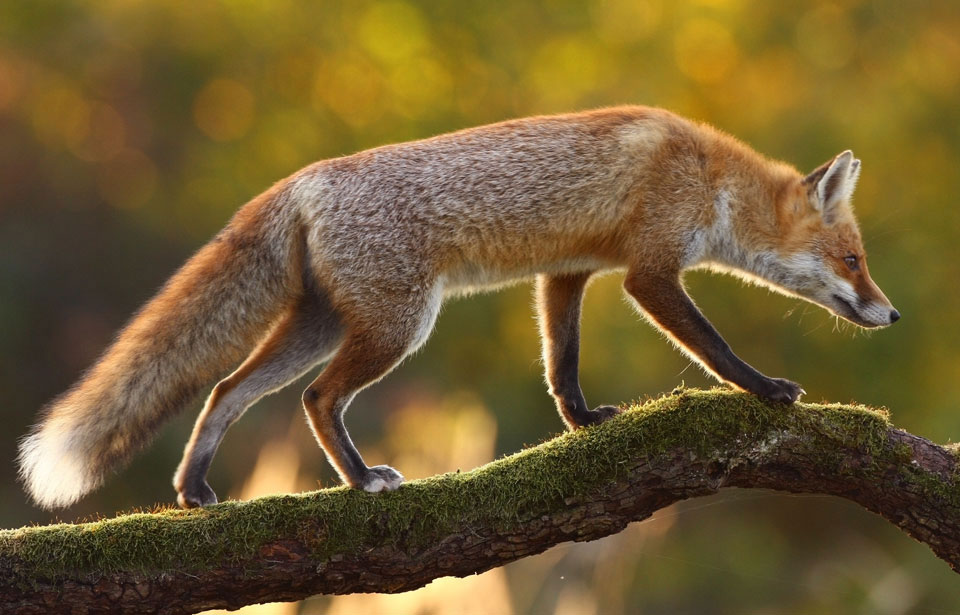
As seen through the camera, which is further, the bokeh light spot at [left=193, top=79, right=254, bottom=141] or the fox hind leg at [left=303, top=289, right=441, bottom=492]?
the bokeh light spot at [left=193, top=79, right=254, bottom=141]

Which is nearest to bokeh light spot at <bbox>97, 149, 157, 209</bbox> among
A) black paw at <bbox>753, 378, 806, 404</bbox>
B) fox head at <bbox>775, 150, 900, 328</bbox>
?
fox head at <bbox>775, 150, 900, 328</bbox>

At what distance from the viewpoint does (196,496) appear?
5.51 m

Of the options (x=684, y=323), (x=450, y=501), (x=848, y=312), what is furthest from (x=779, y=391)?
(x=450, y=501)

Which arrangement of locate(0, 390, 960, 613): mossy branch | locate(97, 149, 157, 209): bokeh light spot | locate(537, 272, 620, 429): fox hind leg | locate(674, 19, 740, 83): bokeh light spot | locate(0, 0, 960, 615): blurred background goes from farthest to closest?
locate(97, 149, 157, 209): bokeh light spot, locate(674, 19, 740, 83): bokeh light spot, locate(0, 0, 960, 615): blurred background, locate(537, 272, 620, 429): fox hind leg, locate(0, 390, 960, 613): mossy branch

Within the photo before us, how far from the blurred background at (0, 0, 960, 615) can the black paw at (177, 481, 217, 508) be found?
7.43 meters

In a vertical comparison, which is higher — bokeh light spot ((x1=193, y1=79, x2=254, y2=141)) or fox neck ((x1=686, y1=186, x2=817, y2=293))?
fox neck ((x1=686, y1=186, x2=817, y2=293))

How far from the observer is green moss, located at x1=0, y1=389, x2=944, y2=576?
4852 millimetres

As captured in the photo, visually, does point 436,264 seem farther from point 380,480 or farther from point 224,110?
point 224,110

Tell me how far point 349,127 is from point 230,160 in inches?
80.8

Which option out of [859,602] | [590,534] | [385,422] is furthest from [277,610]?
[385,422]

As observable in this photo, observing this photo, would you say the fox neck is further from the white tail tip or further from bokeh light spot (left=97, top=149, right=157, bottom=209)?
bokeh light spot (left=97, top=149, right=157, bottom=209)

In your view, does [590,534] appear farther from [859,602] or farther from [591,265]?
[859,602]

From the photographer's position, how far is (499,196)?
595cm

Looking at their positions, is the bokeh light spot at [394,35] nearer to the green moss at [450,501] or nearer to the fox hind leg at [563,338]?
the fox hind leg at [563,338]
